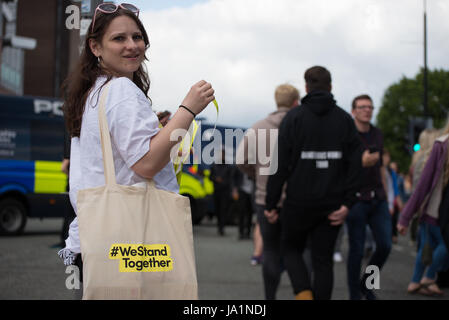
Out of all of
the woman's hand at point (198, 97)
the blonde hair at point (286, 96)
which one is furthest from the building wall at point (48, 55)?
the woman's hand at point (198, 97)

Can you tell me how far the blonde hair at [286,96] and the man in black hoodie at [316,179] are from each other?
3.60ft

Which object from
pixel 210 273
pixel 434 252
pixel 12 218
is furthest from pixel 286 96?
pixel 12 218

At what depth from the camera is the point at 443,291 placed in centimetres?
781

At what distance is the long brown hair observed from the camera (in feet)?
7.57

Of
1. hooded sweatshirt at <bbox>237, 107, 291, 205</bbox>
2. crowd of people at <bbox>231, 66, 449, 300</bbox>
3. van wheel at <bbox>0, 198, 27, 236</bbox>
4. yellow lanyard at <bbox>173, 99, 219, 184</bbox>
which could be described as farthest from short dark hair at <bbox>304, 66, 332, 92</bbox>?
van wheel at <bbox>0, 198, 27, 236</bbox>

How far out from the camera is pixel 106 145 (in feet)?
6.77

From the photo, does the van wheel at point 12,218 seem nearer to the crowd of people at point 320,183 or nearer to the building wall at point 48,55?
the crowd of people at point 320,183

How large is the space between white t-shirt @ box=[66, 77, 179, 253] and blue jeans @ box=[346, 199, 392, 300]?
4264 mm

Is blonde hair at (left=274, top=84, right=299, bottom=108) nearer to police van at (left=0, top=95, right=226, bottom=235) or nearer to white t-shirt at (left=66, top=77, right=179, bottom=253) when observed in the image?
white t-shirt at (left=66, top=77, right=179, bottom=253)

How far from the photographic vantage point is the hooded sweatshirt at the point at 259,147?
528 cm

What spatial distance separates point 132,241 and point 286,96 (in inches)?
165

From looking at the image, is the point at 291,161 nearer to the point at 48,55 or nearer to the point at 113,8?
the point at 113,8

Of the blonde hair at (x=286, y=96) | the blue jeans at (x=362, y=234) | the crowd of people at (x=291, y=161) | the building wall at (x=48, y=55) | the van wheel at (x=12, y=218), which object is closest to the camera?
the crowd of people at (x=291, y=161)
